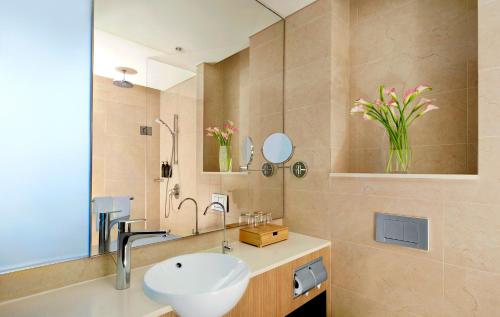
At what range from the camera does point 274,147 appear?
188cm

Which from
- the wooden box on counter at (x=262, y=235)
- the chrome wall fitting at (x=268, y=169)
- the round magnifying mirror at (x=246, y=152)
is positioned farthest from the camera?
the chrome wall fitting at (x=268, y=169)

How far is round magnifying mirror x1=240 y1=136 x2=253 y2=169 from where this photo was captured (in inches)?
70.7

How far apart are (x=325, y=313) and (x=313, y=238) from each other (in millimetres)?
464

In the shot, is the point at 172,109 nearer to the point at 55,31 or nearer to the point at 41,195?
the point at 55,31

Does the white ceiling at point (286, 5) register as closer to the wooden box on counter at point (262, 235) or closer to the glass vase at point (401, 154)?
the glass vase at point (401, 154)

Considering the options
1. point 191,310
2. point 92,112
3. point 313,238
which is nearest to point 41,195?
point 92,112

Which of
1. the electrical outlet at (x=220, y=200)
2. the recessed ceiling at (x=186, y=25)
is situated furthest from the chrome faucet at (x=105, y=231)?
the recessed ceiling at (x=186, y=25)

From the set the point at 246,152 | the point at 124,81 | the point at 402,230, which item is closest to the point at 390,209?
the point at 402,230

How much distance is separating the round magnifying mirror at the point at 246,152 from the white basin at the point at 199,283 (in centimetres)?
75

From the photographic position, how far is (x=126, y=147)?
1242 millimetres

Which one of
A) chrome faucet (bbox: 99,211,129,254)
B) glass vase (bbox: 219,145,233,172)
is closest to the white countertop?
chrome faucet (bbox: 99,211,129,254)

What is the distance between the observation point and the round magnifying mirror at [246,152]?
180 cm

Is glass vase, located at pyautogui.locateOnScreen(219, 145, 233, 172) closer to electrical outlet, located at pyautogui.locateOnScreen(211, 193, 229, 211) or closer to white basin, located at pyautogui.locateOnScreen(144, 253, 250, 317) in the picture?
electrical outlet, located at pyautogui.locateOnScreen(211, 193, 229, 211)

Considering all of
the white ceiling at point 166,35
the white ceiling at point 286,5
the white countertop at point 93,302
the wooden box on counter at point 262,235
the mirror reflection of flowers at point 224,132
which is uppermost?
the white ceiling at point 286,5
